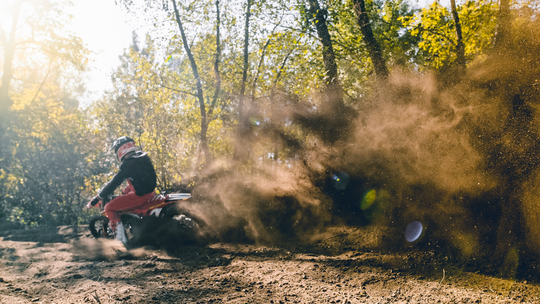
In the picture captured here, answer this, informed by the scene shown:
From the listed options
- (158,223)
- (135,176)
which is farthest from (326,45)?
(158,223)

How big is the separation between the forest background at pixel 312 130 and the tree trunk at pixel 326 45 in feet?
0.21

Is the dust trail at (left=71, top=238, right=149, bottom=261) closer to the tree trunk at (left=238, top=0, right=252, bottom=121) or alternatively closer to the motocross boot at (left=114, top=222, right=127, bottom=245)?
the motocross boot at (left=114, top=222, right=127, bottom=245)

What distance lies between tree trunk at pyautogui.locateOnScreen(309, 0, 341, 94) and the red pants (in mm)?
6380

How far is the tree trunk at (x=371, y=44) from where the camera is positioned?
850cm

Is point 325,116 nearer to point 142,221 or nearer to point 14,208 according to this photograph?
point 142,221

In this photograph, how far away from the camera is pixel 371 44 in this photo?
8.86 m

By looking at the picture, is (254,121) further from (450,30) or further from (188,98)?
(450,30)

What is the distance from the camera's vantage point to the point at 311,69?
38.4ft

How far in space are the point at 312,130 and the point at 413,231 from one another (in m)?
3.93

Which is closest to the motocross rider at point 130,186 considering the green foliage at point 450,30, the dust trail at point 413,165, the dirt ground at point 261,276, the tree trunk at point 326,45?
the dirt ground at point 261,276

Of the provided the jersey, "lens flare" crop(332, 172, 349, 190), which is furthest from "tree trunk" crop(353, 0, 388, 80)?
the jersey

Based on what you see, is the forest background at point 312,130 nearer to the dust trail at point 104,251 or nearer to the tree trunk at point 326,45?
the tree trunk at point 326,45

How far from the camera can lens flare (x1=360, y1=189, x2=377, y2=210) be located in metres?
6.41

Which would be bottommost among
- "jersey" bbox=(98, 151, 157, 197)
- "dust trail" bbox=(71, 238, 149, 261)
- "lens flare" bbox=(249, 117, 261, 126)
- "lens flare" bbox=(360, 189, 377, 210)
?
"dust trail" bbox=(71, 238, 149, 261)
